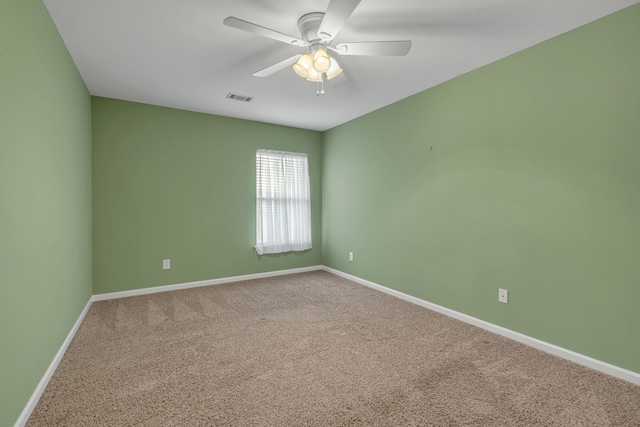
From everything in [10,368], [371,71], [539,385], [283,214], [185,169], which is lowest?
[539,385]

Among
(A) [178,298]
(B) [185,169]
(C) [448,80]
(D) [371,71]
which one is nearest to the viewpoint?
(D) [371,71]

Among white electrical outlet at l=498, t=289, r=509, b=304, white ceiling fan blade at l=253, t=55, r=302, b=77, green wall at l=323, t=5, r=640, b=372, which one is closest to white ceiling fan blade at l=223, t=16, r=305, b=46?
white ceiling fan blade at l=253, t=55, r=302, b=77

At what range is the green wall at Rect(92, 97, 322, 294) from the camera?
374cm

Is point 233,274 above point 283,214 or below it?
below

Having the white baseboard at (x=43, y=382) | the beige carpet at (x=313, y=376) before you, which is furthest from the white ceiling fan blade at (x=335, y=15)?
the white baseboard at (x=43, y=382)

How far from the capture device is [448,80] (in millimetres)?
3188

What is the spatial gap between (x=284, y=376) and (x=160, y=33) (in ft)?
8.62

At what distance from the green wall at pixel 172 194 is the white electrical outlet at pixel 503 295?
3088 mm

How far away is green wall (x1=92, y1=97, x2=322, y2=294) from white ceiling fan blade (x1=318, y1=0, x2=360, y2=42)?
2.82 m

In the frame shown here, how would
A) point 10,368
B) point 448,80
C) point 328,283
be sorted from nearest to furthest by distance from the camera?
point 10,368
point 448,80
point 328,283

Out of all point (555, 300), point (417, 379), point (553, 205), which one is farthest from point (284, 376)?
point (553, 205)

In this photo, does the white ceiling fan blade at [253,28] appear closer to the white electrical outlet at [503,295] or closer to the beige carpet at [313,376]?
the beige carpet at [313,376]

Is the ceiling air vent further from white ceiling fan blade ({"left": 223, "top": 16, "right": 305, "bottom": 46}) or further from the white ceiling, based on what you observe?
white ceiling fan blade ({"left": 223, "top": 16, "right": 305, "bottom": 46})

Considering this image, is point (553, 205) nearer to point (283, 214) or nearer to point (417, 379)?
point (417, 379)
